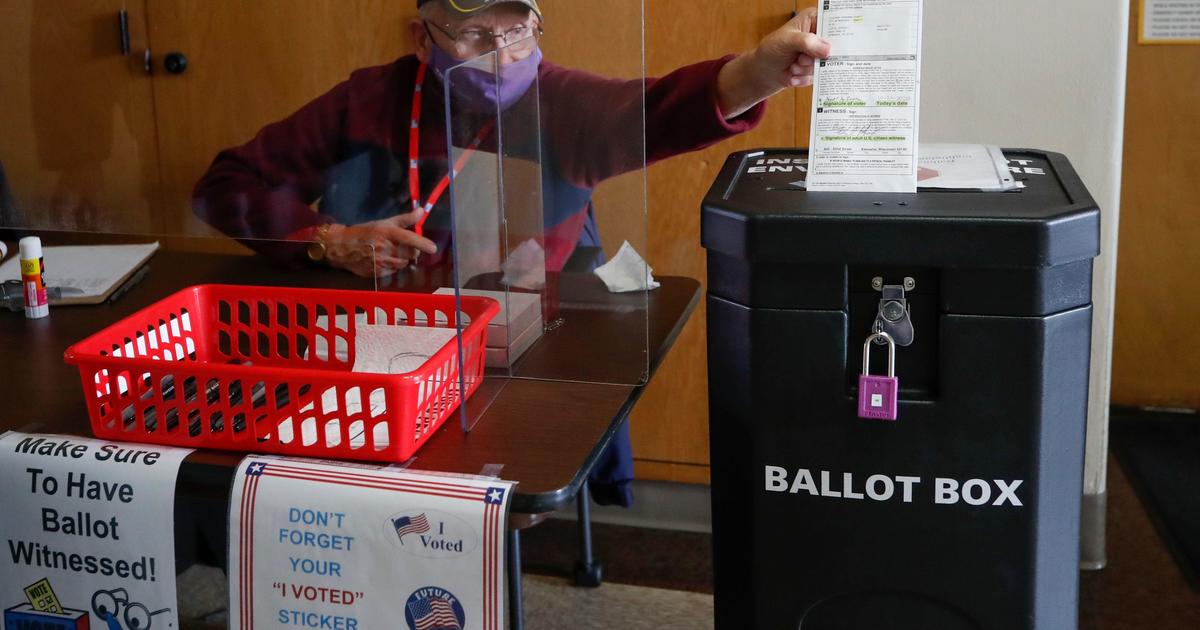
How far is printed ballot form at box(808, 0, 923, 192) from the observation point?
1334 mm

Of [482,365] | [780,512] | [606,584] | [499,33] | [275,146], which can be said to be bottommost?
[606,584]

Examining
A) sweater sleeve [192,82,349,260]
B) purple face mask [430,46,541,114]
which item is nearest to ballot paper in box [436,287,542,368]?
purple face mask [430,46,541,114]

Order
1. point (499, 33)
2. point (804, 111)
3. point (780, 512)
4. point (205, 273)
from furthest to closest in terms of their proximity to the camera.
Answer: point (804, 111) → point (205, 273) → point (499, 33) → point (780, 512)

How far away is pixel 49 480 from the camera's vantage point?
1332mm

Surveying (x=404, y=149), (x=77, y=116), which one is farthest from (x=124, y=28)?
(x=404, y=149)

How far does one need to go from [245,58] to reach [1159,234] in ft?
7.81

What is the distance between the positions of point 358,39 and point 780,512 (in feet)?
5.22

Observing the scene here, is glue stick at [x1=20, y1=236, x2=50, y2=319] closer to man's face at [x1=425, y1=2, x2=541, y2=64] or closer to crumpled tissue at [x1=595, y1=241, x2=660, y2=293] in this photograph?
man's face at [x1=425, y1=2, x2=541, y2=64]

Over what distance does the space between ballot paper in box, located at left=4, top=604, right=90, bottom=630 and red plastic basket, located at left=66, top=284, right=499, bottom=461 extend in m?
0.20

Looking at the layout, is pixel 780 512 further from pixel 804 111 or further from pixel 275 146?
pixel 275 146

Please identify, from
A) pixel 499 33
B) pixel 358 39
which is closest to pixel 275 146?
pixel 358 39

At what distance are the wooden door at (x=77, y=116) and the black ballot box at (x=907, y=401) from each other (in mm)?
1858

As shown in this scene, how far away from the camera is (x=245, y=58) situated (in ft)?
8.75

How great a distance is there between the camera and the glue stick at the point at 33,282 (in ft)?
5.99
